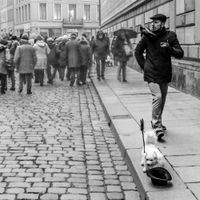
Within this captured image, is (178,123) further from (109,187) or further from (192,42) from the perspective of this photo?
(192,42)

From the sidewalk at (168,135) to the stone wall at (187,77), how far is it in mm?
192

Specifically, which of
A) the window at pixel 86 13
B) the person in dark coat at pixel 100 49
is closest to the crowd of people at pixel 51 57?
the person in dark coat at pixel 100 49

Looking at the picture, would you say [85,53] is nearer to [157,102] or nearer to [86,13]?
[157,102]

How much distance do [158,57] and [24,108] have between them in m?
4.62

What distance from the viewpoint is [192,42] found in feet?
36.2

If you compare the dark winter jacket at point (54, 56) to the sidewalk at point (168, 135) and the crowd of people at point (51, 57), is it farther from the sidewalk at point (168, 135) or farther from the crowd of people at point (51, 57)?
the sidewalk at point (168, 135)

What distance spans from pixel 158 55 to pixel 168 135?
1.11 m

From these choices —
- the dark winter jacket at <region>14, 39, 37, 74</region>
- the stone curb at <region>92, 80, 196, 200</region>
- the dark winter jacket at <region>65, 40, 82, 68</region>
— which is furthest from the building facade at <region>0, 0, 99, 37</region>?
the stone curb at <region>92, 80, 196, 200</region>

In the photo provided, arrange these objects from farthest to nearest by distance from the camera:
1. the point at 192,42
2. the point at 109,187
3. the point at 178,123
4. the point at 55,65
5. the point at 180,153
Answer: the point at 55,65 → the point at 192,42 → the point at 178,123 → the point at 180,153 → the point at 109,187

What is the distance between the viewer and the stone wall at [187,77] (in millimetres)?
10091

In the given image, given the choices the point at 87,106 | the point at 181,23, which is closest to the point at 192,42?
the point at 181,23

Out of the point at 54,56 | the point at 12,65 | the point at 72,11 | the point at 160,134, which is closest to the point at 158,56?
the point at 160,134

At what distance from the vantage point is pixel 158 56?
20.2 feet

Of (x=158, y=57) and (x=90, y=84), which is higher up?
(x=158, y=57)
